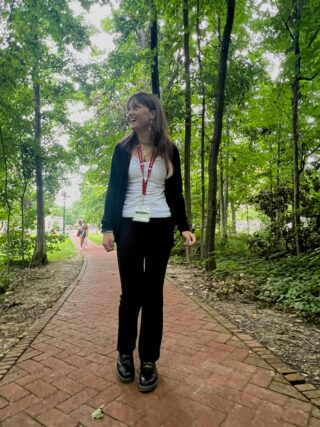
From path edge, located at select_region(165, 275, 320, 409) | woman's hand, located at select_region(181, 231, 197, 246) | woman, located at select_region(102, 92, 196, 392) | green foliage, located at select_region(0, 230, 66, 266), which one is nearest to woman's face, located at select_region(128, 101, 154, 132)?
woman, located at select_region(102, 92, 196, 392)

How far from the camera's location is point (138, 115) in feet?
7.86

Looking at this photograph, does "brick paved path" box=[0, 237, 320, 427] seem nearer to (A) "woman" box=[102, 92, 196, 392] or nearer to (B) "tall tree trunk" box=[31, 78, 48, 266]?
(A) "woman" box=[102, 92, 196, 392]

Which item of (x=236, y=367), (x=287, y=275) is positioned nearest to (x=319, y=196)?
(x=287, y=275)

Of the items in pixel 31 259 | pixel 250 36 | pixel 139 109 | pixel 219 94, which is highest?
pixel 250 36

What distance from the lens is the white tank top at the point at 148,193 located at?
2.31 metres

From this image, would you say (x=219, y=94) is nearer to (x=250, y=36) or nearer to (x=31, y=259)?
(x=250, y=36)

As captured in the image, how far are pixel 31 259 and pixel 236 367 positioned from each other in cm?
909

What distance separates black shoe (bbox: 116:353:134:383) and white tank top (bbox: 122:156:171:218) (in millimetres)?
1066

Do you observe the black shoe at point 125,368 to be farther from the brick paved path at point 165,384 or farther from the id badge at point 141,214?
the id badge at point 141,214

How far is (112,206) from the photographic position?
2.32 metres

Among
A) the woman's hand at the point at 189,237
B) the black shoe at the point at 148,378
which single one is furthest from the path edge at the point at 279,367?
the woman's hand at the point at 189,237

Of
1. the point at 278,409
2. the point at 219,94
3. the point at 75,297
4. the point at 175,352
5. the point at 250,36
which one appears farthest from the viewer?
A: the point at 250,36

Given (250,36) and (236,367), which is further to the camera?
(250,36)

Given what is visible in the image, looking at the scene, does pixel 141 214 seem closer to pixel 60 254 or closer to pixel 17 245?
pixel 17 245
